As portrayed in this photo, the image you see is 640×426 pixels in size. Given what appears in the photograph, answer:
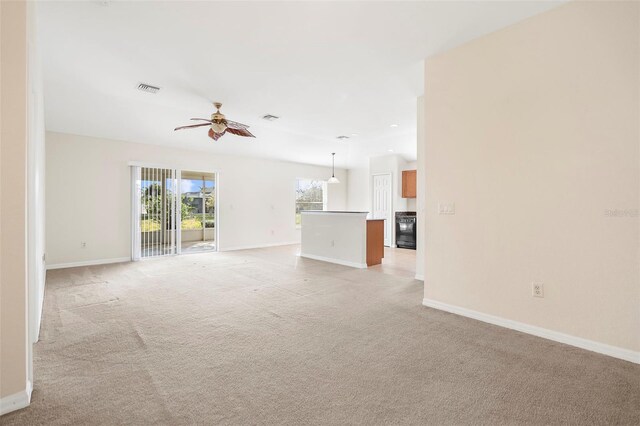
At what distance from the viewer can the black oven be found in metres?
8.11

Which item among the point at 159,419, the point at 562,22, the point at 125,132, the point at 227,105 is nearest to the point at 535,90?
the point at 562,22

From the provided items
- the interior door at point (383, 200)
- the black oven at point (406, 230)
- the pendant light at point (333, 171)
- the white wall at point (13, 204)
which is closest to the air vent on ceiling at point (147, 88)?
the white wall at point (13, 204)

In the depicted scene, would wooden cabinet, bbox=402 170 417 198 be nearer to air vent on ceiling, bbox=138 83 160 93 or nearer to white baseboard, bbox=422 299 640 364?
white baseboard, bbox=422 299 640 364

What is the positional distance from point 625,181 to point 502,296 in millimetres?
1323

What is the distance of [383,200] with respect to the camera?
9.00 meters

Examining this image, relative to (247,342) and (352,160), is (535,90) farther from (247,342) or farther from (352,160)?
(352,160)

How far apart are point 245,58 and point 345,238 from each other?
3726mm

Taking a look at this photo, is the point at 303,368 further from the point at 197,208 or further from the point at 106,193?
the point at 197,208

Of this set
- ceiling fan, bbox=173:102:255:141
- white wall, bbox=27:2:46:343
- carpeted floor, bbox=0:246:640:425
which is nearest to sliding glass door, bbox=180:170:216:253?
ceiling fan, bbox=173:102:255:141

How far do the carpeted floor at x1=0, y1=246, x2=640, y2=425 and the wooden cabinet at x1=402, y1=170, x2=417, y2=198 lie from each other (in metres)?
5.26

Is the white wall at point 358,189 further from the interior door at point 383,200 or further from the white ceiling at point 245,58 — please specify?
the white ceiling at point 245,58

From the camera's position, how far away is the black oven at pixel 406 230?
8.11 meters

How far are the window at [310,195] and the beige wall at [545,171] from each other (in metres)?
6.58

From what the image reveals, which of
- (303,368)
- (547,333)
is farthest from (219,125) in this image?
(547,333)
